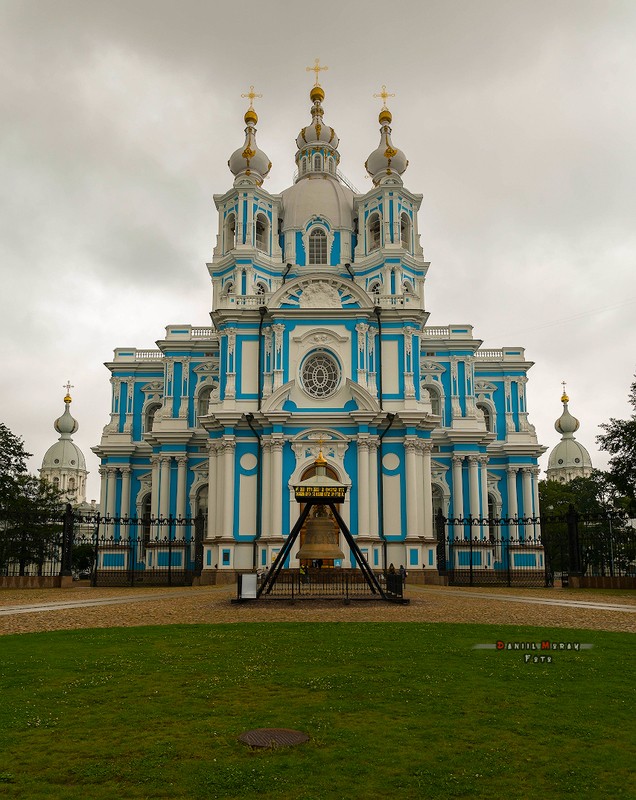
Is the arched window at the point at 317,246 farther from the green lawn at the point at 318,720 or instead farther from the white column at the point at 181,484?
the green lawn at the point at 318,720

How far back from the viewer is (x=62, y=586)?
31.6 m

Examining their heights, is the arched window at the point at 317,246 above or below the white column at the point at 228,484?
above

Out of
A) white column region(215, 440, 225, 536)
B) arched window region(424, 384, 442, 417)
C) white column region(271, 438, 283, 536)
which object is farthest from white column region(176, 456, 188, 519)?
arched window region(424, 384, 442, 417)

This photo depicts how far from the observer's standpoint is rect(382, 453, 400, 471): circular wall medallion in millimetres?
38594

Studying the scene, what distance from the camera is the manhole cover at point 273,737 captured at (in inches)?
261

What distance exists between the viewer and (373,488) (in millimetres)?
37312

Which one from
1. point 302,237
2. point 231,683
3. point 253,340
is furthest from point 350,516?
point 231,683

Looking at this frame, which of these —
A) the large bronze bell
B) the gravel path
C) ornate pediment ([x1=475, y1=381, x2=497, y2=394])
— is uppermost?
ornate pediment ([x1=475, y1=381, x2=497, y2=394])

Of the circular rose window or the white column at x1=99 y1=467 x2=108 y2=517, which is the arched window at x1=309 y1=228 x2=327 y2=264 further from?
the white column at x1=99 y1=467 x2=108 y2=517

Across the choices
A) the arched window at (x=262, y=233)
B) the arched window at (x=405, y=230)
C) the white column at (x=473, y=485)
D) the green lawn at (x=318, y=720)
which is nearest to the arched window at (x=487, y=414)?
the white column at (x=473, y=485)

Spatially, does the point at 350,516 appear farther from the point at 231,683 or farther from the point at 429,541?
the point at 231,683

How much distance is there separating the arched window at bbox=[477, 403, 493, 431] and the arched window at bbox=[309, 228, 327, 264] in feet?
45.8

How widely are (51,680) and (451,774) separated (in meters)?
5.78

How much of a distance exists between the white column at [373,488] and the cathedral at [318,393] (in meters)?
0.10
